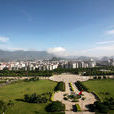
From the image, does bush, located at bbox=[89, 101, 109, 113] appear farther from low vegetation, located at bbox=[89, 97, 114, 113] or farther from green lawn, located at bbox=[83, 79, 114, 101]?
green lawn, located at bbox=[83, 79, 114, 101]

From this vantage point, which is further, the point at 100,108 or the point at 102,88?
the point at 102,88

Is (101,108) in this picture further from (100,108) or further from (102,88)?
(102,88)

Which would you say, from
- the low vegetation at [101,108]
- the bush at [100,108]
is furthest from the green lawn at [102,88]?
the bush at [100,108]

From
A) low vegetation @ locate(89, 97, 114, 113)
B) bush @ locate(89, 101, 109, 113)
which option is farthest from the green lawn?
bush @ locate(89, 101, 109, 113)

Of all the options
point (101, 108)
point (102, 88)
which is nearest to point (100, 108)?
point (101, 108)

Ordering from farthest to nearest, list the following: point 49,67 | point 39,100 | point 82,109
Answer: point 49,67
point 39,100
point 82,109

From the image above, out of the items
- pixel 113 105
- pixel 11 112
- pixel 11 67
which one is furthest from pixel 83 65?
pixel 11 112

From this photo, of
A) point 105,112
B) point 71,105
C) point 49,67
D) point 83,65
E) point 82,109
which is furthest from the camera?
point 83,65

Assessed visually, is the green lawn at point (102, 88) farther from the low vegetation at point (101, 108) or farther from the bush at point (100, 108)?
the bush at point (100, 108)

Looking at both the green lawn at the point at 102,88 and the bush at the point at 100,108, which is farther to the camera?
the green lawn at the point at 102,88

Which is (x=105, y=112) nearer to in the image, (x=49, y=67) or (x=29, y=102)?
(x=29, y=102)

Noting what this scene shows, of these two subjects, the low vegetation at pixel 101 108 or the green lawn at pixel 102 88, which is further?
the green lawn at pixel 102 88
